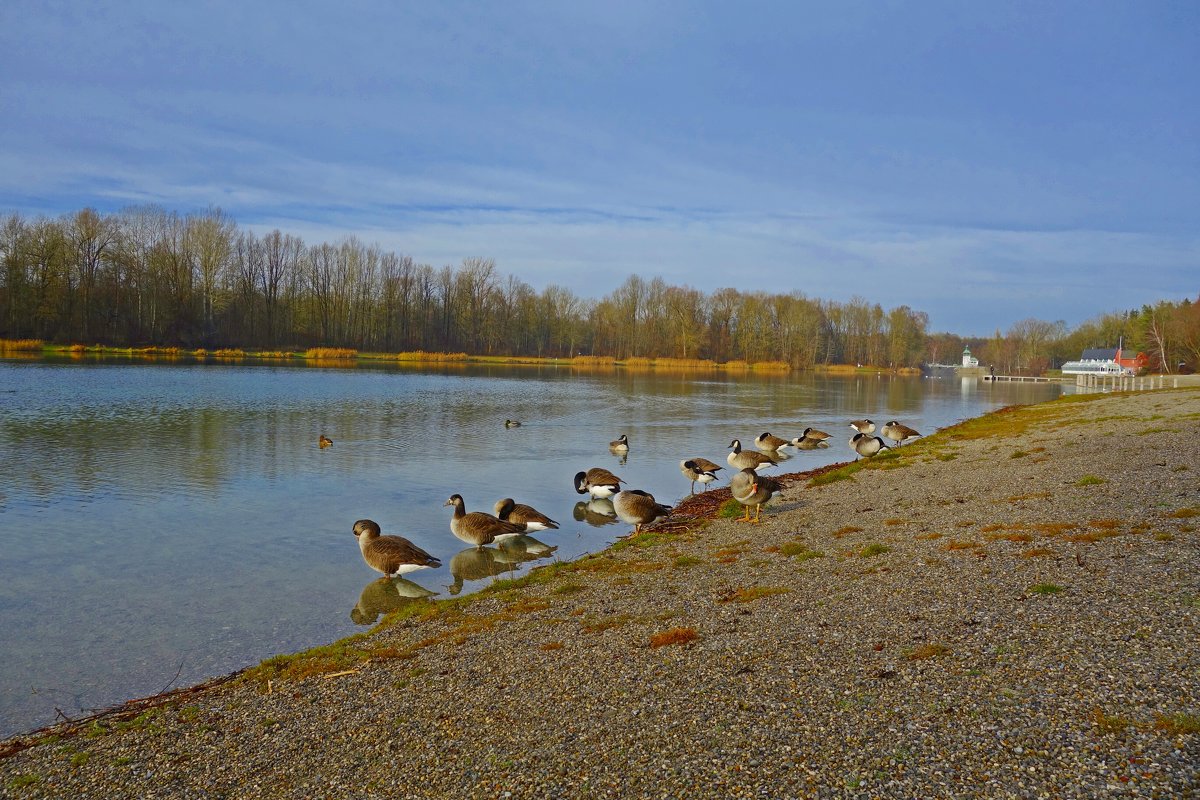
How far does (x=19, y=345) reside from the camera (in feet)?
224

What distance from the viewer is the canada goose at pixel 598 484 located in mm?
16188

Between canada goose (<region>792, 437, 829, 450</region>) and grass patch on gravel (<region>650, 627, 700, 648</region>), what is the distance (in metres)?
21.1

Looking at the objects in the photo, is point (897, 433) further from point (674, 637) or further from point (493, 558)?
point (674, 637)

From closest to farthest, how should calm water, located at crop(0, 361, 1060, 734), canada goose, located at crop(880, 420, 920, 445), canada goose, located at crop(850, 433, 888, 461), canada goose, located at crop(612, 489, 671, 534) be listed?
calm water, located at crop(0, 361, 1060, 734) < canada goose, located at crop(612, 489, 671, 534) < canada goose, located at crop(850, 433, 888, 461) < canada goose, located at crop(880, 420, 920, 445)

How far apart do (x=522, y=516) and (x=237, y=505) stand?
20.1ft

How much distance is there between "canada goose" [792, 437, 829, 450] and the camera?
2726cm

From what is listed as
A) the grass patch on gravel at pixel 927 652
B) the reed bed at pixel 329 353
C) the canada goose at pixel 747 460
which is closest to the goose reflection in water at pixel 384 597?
the grass patch on gravel at pixel 927 652

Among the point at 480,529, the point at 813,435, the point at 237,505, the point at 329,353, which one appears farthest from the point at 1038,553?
the point at 329,353

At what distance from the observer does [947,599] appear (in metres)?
7.42

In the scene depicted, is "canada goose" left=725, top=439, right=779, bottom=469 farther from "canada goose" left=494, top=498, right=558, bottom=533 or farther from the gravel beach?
the gravel beach

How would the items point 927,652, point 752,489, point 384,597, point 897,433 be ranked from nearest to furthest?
1. point 927,652
2. point 384,597
3. point 752,489
4. point 897,433

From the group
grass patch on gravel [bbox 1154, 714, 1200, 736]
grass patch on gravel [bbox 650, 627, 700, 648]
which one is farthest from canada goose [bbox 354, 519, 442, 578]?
grass patch on gravel [bbox 1154, 714, 1200, 736]

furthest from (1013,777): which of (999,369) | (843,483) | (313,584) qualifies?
(999,369)

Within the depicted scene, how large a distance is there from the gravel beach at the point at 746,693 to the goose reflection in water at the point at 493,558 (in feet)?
4.13
